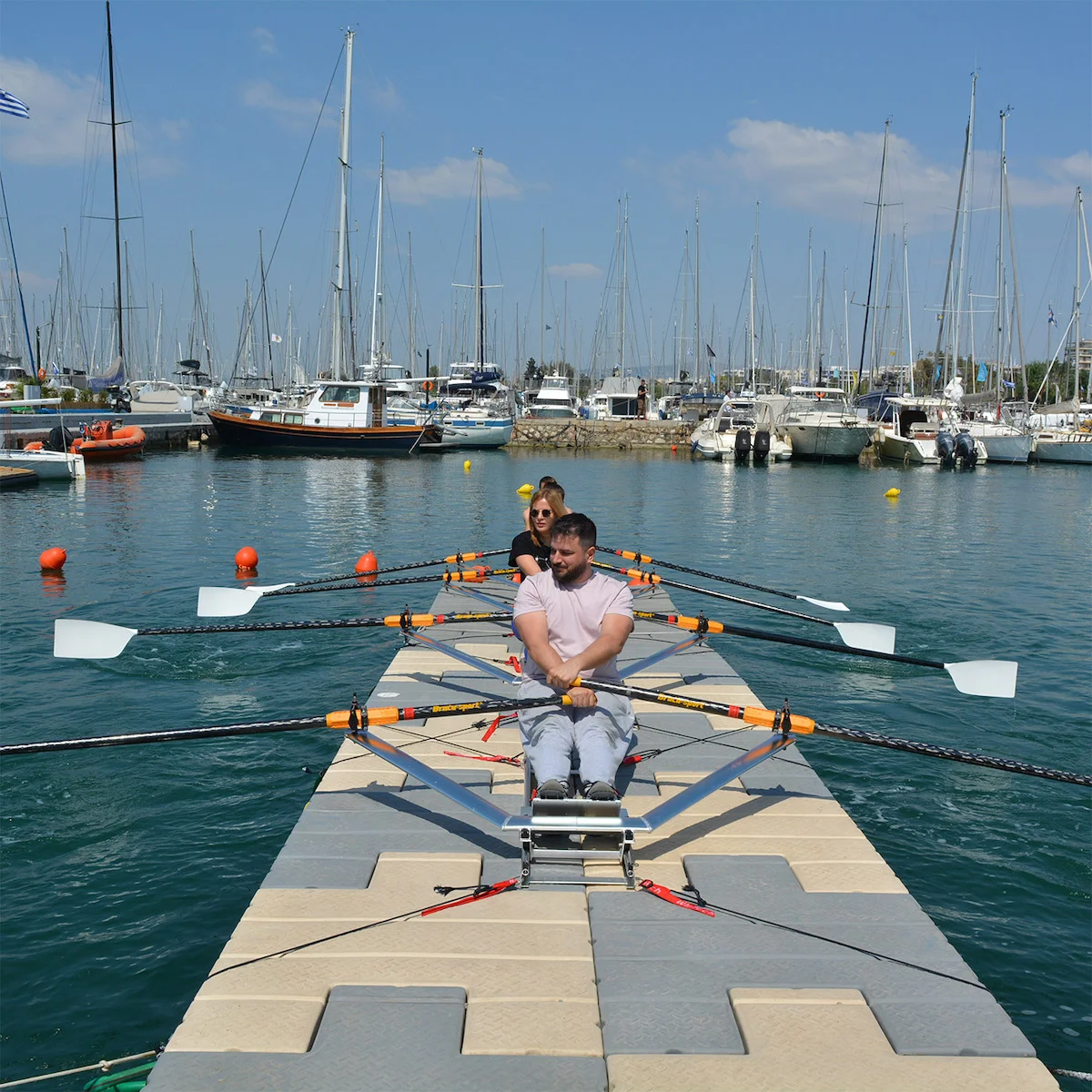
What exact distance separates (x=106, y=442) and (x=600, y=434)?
97.6 ft

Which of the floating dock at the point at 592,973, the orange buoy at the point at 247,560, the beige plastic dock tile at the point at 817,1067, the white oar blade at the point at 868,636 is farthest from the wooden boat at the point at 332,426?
the beige plastic dock tile at the point at 817,1067

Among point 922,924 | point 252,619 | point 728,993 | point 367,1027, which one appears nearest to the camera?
point 367,1027

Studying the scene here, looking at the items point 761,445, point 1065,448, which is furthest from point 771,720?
point 1065,448

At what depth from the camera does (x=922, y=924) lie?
5074 mm

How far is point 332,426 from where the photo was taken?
160 ft

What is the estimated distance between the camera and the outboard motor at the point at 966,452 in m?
50.4

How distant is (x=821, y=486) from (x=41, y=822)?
35.8 meters

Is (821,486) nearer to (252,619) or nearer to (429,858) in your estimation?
(252,619)

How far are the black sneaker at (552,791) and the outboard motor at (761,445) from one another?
48062mm

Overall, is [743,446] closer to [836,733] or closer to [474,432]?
[474,432]

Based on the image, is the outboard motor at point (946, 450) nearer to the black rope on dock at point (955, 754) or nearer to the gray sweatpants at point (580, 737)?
the black rope on dock at point (955, 754)

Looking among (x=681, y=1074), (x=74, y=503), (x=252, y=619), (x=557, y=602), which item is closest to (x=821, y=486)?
(x=74, y=503)

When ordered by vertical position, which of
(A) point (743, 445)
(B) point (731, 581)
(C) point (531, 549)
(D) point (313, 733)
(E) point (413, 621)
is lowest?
(D) point (313, 733)

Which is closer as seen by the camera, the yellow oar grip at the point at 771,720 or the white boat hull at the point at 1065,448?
the yellow oar grip at the point at 771,720
